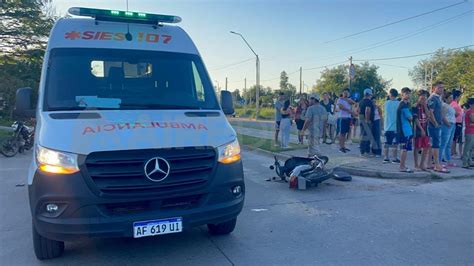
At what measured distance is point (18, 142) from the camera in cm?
1362

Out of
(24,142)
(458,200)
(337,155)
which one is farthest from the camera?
(24,142)

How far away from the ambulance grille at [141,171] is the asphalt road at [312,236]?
922 mm

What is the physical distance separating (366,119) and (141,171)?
860 centimetres

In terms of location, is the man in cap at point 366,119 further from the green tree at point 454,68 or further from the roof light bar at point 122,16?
the green tree at point 454,68

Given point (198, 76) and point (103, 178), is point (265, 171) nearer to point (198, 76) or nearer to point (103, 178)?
point (198, 76)

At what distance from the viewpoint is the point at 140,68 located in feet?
16.2

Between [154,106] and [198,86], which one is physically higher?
[198,86]

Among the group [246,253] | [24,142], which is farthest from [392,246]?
[24,142]

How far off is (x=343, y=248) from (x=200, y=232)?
1813 mm

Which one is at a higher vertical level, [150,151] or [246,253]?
[150,151]

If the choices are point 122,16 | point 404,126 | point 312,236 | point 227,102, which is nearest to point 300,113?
point 404,126

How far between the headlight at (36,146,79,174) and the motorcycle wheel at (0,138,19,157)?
11.4m

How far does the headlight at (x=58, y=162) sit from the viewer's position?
3498 mm

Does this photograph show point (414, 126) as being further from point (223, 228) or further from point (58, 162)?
point (58, 162)
